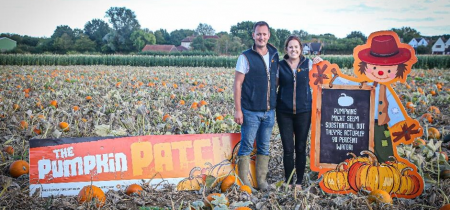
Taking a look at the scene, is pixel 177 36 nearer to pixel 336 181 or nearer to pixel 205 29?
pixel 205 29

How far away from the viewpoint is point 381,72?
3473mm

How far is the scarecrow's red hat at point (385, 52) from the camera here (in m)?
3.44

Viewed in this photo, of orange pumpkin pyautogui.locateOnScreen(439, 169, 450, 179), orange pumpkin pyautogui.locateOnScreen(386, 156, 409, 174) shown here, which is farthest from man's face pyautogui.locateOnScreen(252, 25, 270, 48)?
orange pumpkin pyautogui.locateOnScreen(439, 169, 450, 179)

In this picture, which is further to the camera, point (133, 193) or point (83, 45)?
point (83, 45)

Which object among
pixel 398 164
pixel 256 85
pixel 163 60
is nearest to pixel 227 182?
pixel 256 85

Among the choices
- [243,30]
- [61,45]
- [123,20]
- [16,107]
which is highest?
[123,20]

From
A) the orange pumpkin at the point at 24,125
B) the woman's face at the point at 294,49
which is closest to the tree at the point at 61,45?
the orange pumpkin at the point at 24,125

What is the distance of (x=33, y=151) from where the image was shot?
3463 millimetres

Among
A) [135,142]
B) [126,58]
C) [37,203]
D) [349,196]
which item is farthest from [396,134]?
[126,58]

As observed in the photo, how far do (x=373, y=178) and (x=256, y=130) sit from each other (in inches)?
48.5

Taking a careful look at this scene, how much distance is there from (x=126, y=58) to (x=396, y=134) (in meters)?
33.5

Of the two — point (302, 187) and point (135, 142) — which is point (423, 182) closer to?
point (302, 187)

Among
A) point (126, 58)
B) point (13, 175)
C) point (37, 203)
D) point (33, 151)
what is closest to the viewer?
point (37, 203)

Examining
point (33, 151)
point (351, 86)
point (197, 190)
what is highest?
point (351, 86)
